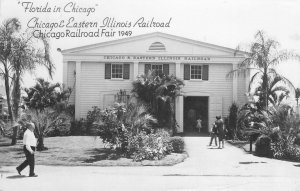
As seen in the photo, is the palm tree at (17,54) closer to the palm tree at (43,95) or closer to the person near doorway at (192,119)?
the palm tree at (43,95)

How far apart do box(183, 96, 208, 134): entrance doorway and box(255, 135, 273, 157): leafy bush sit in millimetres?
10760

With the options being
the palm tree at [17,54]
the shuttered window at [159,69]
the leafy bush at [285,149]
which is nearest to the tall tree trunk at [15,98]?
the palm tree at [17,54]

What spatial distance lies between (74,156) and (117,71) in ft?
39.5

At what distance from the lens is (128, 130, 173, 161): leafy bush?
15.1 metres

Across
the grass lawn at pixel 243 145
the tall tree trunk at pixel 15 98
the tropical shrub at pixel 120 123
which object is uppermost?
the tall tree trunk at pixel 15 98

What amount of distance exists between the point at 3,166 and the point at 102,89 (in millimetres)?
14128

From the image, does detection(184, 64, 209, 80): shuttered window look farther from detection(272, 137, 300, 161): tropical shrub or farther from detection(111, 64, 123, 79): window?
detection(272, 137, 300, 161): tropical shrub

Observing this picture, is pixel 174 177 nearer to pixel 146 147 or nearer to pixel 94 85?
pixel 146 147

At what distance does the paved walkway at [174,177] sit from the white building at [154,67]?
11.9 metres

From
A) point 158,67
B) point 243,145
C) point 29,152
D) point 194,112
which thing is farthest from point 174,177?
point 194,112

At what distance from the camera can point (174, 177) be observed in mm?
11766

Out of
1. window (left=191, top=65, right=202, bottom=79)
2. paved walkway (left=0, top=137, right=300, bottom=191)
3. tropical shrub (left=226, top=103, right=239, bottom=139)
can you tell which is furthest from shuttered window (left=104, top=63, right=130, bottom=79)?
paved walkway (left=0, top=137, right=300, bottom=191)

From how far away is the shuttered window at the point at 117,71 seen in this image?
27.1 meters

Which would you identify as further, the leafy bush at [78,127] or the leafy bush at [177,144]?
the leafy bush at [78,127]
